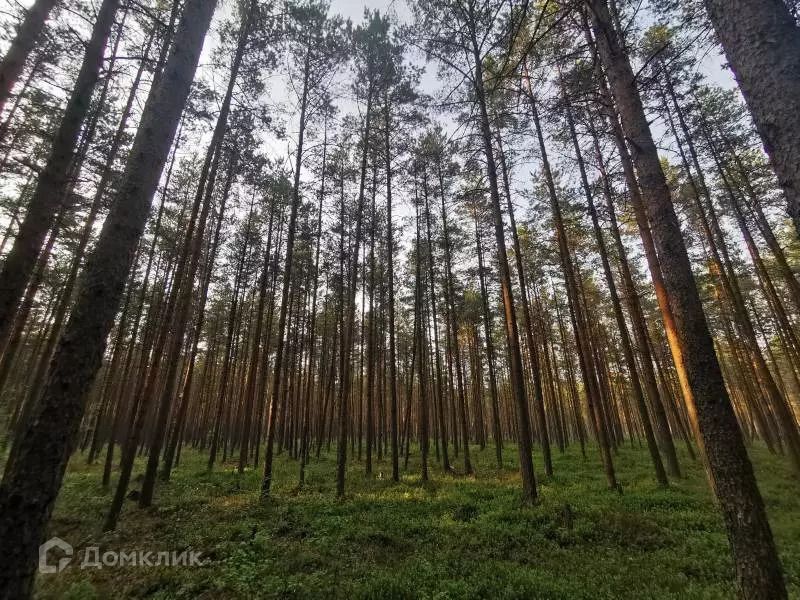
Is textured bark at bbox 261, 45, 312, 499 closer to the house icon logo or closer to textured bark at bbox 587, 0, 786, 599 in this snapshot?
the house icon logo

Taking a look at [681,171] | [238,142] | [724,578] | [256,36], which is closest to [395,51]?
[256,36]

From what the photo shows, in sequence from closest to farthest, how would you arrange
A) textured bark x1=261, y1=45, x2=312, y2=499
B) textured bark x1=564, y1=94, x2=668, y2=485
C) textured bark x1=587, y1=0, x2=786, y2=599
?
textured bark x1=587, y1=0, x2=786, y2=599, textured bark x1=261, y1=45, x2=312, y2=499, textured bark x1=564, y1=94, x2=668, y2=485

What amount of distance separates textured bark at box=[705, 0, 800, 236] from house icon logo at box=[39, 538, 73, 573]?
10444mm

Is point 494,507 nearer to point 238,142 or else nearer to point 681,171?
point 238,142

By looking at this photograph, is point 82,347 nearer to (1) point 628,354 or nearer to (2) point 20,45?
(2) point 20,45

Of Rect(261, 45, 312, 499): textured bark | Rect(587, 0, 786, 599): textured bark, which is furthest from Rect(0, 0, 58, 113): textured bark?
Rect(587, 0, 786, 599): textured bark

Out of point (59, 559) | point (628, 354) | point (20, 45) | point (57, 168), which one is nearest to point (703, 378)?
point (628, 354)

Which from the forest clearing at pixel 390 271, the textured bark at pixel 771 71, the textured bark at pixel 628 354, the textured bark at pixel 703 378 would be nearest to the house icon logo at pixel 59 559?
the forest clearing at pixel 390 271

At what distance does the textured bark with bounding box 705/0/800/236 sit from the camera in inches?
83.5

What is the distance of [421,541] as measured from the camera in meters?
7.17

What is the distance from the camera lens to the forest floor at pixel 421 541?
525 centimetres

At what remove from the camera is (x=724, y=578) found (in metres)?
5.23

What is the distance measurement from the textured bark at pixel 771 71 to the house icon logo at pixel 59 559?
10444 mm

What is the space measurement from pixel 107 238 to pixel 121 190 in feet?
1.56
